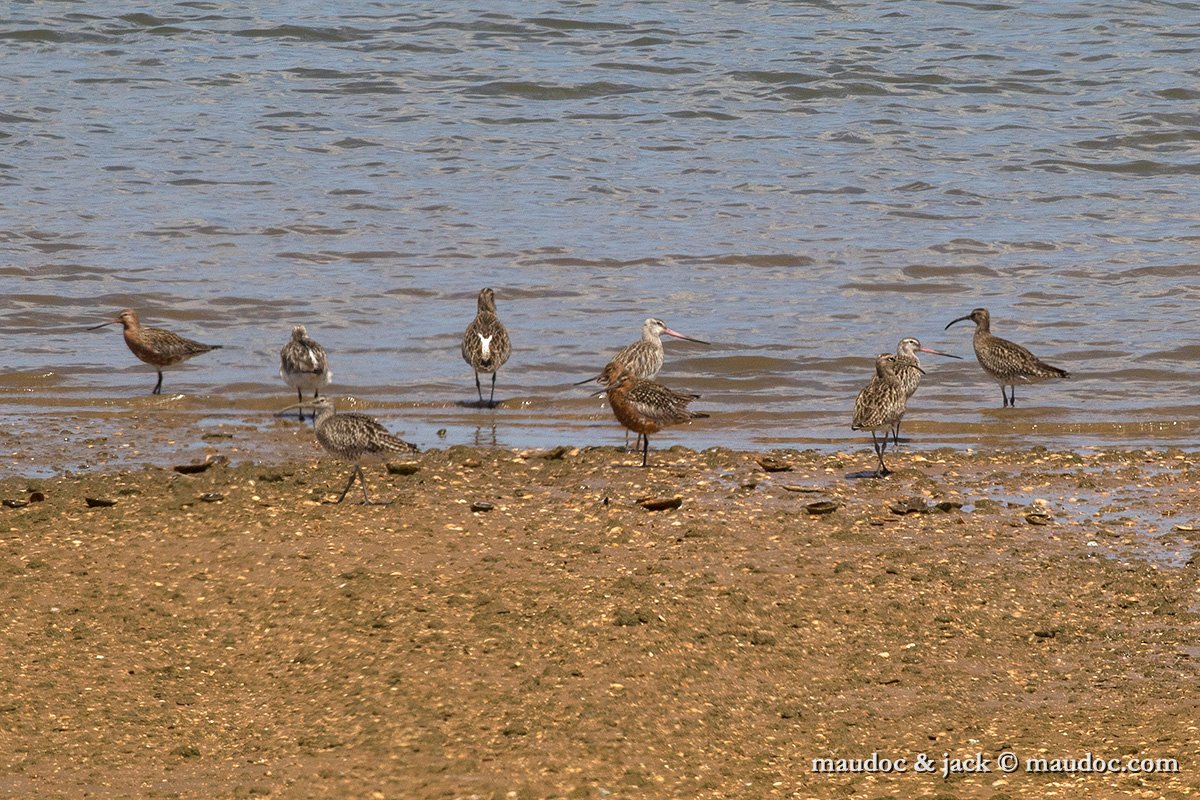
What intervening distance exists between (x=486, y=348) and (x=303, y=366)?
1546mm

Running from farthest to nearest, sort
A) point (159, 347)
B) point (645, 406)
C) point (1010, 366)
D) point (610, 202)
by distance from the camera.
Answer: point (610, 202) < point (159, 347) < point (1010, 366) < point (645, 406)

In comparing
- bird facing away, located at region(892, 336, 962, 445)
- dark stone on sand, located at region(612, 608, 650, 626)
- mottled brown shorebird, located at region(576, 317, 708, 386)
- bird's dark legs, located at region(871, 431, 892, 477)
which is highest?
bird facing away, located at region(892, 336, 962, 445)

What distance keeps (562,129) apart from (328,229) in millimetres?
5835

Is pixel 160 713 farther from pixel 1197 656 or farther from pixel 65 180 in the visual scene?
pixel 65 180

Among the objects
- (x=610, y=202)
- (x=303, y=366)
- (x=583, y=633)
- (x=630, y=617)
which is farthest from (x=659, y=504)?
(x=610, y=202)

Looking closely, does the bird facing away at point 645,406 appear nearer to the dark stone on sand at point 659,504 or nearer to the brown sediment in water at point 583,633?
the brown sediment in water at point 583,633

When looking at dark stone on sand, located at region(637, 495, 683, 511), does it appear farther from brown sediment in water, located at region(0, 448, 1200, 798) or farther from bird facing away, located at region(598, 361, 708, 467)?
bird facing away, located at region(598, 361, 708, 467)

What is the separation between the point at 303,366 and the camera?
13164 mm

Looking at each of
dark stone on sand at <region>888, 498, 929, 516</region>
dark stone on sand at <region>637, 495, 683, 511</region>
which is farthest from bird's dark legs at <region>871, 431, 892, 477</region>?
dark stone on sand at <region>637, 495, 683, 511</region>

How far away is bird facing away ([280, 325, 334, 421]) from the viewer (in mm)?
13164

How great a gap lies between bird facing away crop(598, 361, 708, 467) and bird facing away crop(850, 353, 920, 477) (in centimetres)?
121

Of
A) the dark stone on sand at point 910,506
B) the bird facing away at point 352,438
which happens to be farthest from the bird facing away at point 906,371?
the bird facing away at point 352,438

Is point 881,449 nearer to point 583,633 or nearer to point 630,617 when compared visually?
point 630,617

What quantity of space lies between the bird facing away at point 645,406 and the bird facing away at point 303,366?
248 centimetres
